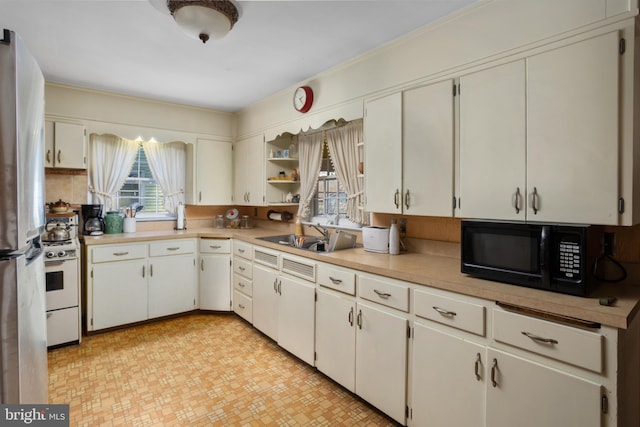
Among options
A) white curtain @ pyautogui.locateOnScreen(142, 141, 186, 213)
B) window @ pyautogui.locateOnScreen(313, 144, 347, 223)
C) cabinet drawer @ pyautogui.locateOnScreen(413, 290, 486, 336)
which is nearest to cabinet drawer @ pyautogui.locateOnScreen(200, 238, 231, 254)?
white curtain @ pyautogui.locateOnScreen(142, 141, 186, 213)

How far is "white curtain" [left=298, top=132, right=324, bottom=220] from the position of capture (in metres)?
3.46

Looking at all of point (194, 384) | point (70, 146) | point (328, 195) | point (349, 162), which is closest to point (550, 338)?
point (349, 162)

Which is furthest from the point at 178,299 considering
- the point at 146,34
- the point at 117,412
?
the point at 146,34

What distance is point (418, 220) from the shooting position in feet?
8.35

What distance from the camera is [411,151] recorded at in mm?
2240

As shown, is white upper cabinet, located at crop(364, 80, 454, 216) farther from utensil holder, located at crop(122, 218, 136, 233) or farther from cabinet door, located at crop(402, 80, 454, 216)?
utensil holder, located at crop(122, 218, 136, 233)

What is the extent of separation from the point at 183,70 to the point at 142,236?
174 cm

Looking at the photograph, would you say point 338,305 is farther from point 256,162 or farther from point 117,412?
point 256,162

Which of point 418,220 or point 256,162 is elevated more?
point 256,162

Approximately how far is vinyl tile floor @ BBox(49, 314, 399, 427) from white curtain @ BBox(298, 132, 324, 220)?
4.66ft

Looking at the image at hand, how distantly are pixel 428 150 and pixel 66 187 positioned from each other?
369cm

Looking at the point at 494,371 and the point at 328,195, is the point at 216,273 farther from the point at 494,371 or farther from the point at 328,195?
the point at 494,371

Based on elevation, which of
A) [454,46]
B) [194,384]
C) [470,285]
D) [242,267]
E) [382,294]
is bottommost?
[194,384]

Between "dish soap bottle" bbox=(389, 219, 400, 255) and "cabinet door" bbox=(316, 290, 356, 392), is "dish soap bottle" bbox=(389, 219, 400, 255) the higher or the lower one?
the higher one
